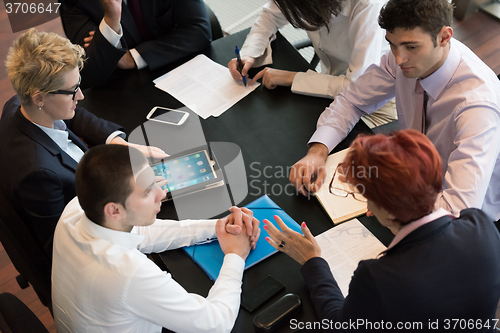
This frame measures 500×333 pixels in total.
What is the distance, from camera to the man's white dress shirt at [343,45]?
1754 millimetres

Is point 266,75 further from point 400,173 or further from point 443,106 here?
point 400,173

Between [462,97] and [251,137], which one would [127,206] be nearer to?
[251,137]

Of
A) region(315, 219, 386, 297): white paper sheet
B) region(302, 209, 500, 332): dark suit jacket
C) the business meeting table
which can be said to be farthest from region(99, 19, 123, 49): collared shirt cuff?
region(302, 209, 500, 332): dark suit jacket

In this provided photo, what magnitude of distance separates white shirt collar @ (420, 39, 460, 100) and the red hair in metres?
0.53

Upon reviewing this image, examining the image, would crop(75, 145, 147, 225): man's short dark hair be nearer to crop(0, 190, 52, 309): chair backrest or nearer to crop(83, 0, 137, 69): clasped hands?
crop(0, 190, 52, 309): chair backrest

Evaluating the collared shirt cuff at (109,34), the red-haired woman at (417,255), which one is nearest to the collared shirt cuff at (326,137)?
the red-haired woman at (417,255)

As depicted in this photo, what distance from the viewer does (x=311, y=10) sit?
1.71 metres

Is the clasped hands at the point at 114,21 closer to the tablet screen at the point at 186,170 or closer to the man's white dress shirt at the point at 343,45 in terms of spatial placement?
the man's white dress shirt at the point at 343,45

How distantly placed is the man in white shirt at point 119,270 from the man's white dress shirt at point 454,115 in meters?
0.71

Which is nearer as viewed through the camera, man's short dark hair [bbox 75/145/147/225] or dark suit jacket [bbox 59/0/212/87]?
man's short dark hair [bbox 75/145/147/225]

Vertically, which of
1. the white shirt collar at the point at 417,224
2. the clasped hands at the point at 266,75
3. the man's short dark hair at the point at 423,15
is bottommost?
the clasped hands at the point at 266,75

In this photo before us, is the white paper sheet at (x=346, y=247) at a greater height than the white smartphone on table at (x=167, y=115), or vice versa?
the white smartphone on table at (x=167, y=115)

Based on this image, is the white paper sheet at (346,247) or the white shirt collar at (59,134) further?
the white shirt collar at (59,134)

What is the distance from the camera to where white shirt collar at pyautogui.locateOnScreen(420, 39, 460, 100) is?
4.57 ft
